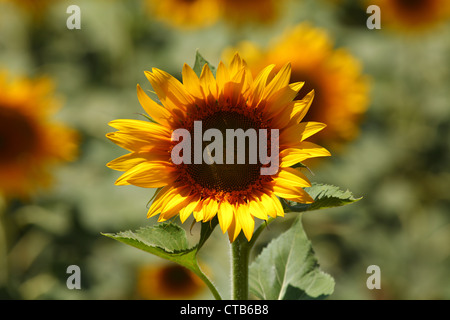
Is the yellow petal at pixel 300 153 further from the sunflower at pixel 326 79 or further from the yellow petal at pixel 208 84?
the sunflower at pixel 326 79

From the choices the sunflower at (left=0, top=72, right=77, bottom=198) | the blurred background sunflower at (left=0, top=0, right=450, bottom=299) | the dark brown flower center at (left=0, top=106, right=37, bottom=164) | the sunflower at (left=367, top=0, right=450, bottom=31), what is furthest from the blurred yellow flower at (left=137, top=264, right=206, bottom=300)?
the sunflower at (left=367, top=0, right=450, bottom=31)

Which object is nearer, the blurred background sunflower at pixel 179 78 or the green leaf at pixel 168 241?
the green leaf at pixel 168 241

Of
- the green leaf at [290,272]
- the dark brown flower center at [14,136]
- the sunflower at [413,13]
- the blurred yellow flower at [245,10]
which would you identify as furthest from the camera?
the sunflower at [413,13]

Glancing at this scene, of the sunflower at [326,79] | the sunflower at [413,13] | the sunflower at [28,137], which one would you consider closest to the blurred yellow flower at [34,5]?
the sunflower at [28,137]

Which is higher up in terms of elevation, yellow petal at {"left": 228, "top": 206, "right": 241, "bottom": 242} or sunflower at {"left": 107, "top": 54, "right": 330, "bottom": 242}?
sunflower at {"left": 107, "top": 54, "right": 330, "bottom": 242}

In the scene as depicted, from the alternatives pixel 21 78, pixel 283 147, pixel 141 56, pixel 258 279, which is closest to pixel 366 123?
pixel 141 56

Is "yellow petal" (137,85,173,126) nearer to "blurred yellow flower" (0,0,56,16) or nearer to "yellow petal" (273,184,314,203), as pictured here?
"yellow petal" (273,184,314,203)
